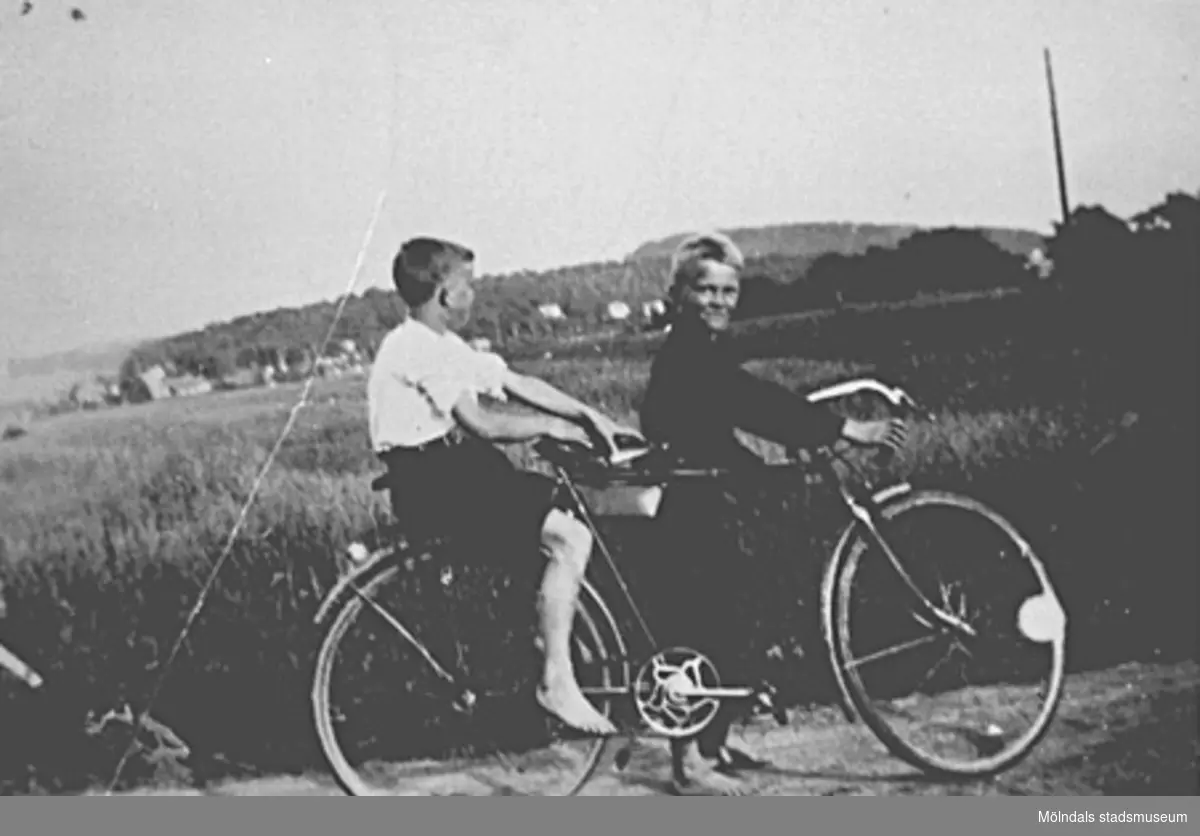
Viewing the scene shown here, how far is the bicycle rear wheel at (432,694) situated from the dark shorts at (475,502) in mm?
130

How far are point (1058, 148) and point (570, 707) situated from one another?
2.15 m

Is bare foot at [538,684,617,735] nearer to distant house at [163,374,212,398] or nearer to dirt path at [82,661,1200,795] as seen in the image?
dirt path at [82,661,1200,795]

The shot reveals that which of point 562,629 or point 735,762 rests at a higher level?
point 562,629

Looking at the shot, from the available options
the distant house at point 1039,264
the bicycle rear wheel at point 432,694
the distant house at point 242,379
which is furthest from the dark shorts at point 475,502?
the distant house at point 1039,264

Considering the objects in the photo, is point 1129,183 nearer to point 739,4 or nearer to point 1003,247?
point 1003,247

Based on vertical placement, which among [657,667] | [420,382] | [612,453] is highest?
[420,382]

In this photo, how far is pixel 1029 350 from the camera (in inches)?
146

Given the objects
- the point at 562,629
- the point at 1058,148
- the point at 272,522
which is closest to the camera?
the point at 562,629

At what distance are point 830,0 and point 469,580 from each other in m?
1.98

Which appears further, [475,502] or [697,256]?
[697,256]

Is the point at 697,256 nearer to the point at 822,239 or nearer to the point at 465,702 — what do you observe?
the point at 822,239

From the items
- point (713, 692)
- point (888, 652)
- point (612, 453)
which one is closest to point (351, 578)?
point (612, 453)

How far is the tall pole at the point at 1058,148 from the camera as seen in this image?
3727 millimetres

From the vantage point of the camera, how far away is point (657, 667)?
348 centimetres
